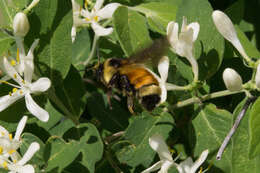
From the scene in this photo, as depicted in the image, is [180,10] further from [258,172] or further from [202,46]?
[258,172]

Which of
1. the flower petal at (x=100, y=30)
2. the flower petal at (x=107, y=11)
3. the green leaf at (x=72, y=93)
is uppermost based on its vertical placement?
the flower petal at (x=107, y=11)

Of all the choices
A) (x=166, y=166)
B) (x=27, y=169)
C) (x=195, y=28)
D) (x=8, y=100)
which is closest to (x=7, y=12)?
(x=8, y=100)

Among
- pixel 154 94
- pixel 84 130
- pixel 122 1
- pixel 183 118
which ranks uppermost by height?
pixel 122 1

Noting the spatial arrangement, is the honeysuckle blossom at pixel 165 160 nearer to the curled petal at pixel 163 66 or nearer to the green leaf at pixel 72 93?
the curled petal at pixel 163 66

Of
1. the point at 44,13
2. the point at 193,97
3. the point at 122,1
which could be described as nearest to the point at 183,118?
the point at 193,97

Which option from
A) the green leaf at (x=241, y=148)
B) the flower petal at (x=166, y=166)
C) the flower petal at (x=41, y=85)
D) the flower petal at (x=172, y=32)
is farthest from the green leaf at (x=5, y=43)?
the green leaf at (x=241, y=148)

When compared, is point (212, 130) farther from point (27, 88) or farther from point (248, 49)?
point (27, 88)
